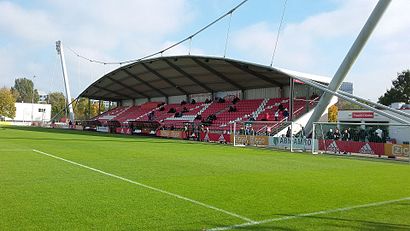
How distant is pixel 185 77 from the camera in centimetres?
4581

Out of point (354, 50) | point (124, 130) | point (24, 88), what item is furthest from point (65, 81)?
point (24, 88)

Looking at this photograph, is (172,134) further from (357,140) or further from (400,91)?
(400,91)

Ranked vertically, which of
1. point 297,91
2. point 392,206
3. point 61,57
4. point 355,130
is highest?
point 61,57

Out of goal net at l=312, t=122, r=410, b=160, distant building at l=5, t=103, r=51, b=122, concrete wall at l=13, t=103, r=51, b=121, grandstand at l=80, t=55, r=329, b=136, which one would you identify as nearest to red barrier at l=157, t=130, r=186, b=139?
grandstand at l=80, t=55, r=329, b=136

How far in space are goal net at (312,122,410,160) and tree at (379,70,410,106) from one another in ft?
198

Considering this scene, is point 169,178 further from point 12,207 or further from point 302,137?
point 302,137

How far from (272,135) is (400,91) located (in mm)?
61704

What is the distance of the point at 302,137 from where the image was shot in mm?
25594

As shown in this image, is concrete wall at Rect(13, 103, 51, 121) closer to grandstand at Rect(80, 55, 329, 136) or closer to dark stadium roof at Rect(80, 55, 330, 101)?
grandstand at Rect(80, 55, 329, 136)

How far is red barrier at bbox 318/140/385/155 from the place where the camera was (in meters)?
22.1

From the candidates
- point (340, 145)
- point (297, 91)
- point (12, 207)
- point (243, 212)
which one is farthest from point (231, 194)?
point (297, 91)

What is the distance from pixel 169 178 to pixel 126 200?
306 centimetres

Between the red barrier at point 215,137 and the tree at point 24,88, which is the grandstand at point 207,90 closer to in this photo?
the red barrier at point 215,137

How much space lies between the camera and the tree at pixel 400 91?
7926cm
